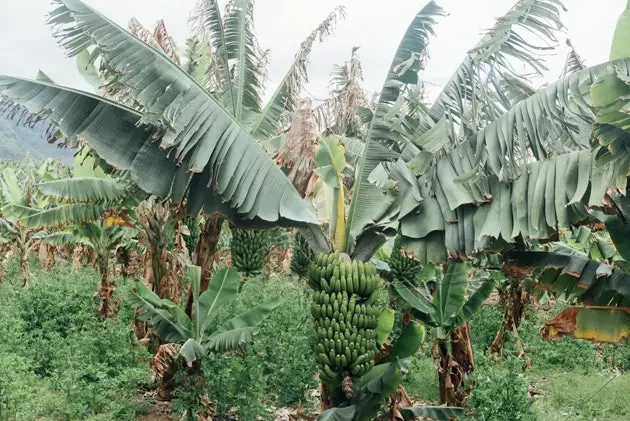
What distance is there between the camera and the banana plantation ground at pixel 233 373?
5859 mm

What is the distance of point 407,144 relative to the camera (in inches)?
236

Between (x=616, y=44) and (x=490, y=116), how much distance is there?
1525 millimetres

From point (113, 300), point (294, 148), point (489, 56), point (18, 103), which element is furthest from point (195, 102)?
point (113, 300)

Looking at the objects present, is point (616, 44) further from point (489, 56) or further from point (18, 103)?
point (18, 103)

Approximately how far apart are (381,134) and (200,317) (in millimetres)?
2761

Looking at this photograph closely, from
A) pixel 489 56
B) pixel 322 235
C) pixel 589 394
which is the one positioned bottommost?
pixel 589 394

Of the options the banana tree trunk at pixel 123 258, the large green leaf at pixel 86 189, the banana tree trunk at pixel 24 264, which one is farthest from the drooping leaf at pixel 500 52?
the banana tree trunk at pixel 24 264

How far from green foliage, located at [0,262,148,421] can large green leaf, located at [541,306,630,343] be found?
4.48 metres

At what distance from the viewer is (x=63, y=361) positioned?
6.94 meters

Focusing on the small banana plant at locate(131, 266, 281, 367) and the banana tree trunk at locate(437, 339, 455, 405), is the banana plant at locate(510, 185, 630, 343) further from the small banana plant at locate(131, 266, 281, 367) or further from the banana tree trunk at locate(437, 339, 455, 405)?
Result: the small banana plant at locate(131, 266, 281, 367)

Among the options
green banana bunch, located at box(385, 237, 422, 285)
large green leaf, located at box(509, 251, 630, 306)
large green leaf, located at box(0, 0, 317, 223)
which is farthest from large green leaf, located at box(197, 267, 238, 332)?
large green leaf, located at box(509, 251, 630, 306)

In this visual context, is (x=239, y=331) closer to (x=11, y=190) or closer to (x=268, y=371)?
(x=268, y=371)

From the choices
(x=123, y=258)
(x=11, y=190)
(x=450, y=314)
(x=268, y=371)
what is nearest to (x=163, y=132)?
(x=268, y=371)

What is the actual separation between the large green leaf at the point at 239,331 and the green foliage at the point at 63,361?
1.02 m
